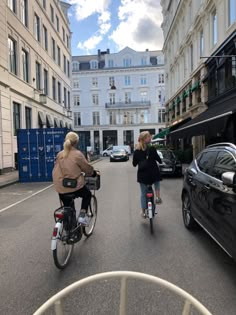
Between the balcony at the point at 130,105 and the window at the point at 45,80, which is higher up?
the balcony at the point at 130,105

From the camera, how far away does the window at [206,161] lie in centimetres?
537

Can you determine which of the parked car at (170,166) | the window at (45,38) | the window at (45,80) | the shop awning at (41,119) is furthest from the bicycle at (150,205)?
the window at (45,38)

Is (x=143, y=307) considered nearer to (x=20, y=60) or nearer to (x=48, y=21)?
(x=20, y=60)

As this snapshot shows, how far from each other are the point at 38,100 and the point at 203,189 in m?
25.6

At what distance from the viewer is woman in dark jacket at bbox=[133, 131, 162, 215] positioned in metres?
6.66

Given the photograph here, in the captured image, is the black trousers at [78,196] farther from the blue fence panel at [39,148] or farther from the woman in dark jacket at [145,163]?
the blue fence panel at [39,148]

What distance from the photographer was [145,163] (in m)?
6.71

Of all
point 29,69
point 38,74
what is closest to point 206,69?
point 29,69

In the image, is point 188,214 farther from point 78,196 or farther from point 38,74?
point 38,74

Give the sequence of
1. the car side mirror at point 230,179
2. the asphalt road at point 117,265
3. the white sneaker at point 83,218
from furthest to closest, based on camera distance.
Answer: the white sneaker at point 83,218 < the car side mirror at point 230,179 < the asphalt road at point 117,265

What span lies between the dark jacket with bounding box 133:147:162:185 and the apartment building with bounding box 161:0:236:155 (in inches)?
223

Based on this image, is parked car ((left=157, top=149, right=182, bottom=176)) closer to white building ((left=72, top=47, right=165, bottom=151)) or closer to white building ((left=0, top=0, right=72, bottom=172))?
white building ((left=0, top=0, right=72, bottom=172))

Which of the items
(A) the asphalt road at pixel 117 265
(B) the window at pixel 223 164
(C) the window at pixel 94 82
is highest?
(C) the window at pixel 94 82

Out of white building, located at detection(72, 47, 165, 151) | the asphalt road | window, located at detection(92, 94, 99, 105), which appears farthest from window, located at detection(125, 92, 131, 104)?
the asphalt road
